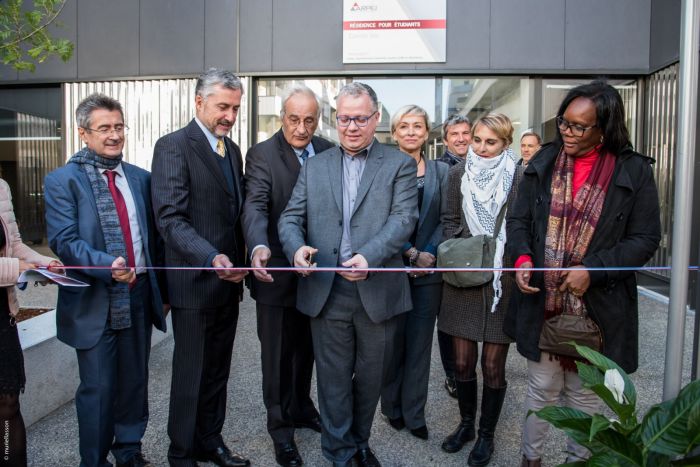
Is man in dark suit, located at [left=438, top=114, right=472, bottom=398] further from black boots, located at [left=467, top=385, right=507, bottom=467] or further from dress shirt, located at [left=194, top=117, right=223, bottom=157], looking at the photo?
dress shirt, located at [left=194, top=117, right=223, bottom=157]

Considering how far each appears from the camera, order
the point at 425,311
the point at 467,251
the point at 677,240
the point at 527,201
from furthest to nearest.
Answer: the point at 425,311 < the point at 467,251 < the point at 527,201 < the point at 677,240

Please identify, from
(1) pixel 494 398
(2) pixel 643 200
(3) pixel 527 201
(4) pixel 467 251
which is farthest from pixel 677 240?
(1) pixel 494 398

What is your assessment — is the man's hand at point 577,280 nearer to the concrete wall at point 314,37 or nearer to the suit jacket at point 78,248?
the suit jacket at point 78,248

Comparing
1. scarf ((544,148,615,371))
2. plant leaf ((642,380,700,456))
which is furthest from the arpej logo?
plant leaf ((642,380,700,456))

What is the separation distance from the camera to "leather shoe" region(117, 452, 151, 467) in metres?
3.16

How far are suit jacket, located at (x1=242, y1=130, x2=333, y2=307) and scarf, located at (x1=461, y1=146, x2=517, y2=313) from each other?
103cm

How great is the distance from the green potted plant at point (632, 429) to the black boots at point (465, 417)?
1.55 metres

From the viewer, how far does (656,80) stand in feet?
25.5

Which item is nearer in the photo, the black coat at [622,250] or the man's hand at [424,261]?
the black coat at [622,250]

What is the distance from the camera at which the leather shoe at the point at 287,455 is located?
10.6ft

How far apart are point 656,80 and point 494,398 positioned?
249 inches

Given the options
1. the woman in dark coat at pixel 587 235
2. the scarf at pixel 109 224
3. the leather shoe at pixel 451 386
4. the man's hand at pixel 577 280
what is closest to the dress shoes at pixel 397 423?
the leather shoe at pixel 451 386

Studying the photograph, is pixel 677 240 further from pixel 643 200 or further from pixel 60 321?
pixel 60 321

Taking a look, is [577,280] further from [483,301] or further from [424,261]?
[424,261]
